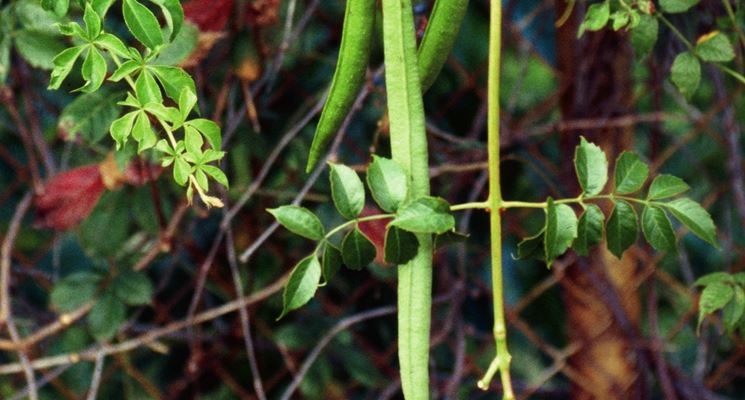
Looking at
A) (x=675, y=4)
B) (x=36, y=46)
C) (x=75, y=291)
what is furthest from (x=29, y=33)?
(x=675, y=4)

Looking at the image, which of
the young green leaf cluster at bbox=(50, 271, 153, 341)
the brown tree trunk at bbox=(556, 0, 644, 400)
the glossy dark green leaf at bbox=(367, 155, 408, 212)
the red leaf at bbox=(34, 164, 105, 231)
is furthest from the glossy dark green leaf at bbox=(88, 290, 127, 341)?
the glossy dark green leaf at bbox=(367, 155, 408, 212)

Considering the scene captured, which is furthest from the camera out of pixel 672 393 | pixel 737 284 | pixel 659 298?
pixel 659 298

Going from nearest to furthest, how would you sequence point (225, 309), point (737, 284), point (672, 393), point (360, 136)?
1. point (737, 284)
2. point (225, 309)
3. point (672, 393)
4. point (360, 136)

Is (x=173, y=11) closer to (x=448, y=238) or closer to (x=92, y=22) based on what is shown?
(x=92, y=22)

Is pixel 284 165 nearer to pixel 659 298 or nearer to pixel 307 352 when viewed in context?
pixel 307 352

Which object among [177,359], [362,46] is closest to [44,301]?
[177,359]

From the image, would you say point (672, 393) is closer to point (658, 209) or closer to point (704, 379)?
point (704, 379)

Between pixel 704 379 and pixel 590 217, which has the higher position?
pixel 590 217

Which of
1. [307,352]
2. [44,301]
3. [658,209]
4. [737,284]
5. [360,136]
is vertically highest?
[658,209]

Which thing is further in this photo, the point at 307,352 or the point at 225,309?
the point at 307,352
